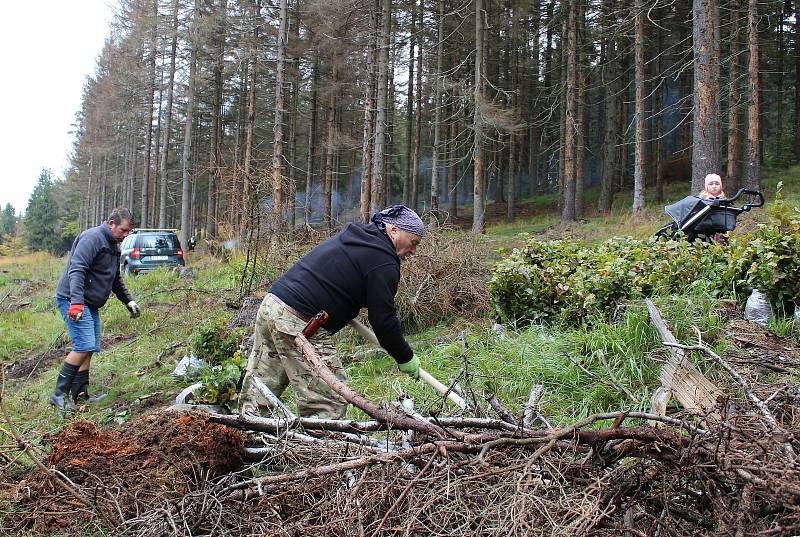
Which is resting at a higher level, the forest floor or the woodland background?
the woodland background

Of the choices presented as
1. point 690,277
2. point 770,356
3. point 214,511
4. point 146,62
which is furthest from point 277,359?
point 146,62

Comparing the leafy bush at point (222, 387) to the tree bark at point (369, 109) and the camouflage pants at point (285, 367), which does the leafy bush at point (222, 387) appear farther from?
the tree bark at point (369, 109)

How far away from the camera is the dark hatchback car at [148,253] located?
15.7 metres

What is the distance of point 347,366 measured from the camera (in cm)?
605

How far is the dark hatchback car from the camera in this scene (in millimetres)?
15672

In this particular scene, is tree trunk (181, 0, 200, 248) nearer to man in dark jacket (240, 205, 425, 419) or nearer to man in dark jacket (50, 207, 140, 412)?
man in dark jacket (50, 207, 140, 412)

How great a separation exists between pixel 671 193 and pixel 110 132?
1364 inches

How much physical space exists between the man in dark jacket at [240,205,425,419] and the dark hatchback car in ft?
44.0

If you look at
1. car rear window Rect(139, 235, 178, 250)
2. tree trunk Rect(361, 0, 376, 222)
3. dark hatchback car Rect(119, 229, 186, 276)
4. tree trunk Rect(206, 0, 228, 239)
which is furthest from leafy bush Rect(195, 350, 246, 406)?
tree trunk Rect(206, 0, 228, 239)

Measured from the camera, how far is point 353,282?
344 centimetres

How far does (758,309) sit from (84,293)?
6.13 meters

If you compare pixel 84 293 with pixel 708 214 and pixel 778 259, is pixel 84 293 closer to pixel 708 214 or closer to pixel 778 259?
pixel 778 259

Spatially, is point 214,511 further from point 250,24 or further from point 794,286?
point 250,24

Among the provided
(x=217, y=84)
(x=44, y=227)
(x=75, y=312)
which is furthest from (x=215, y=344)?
(x=44, y=227)
